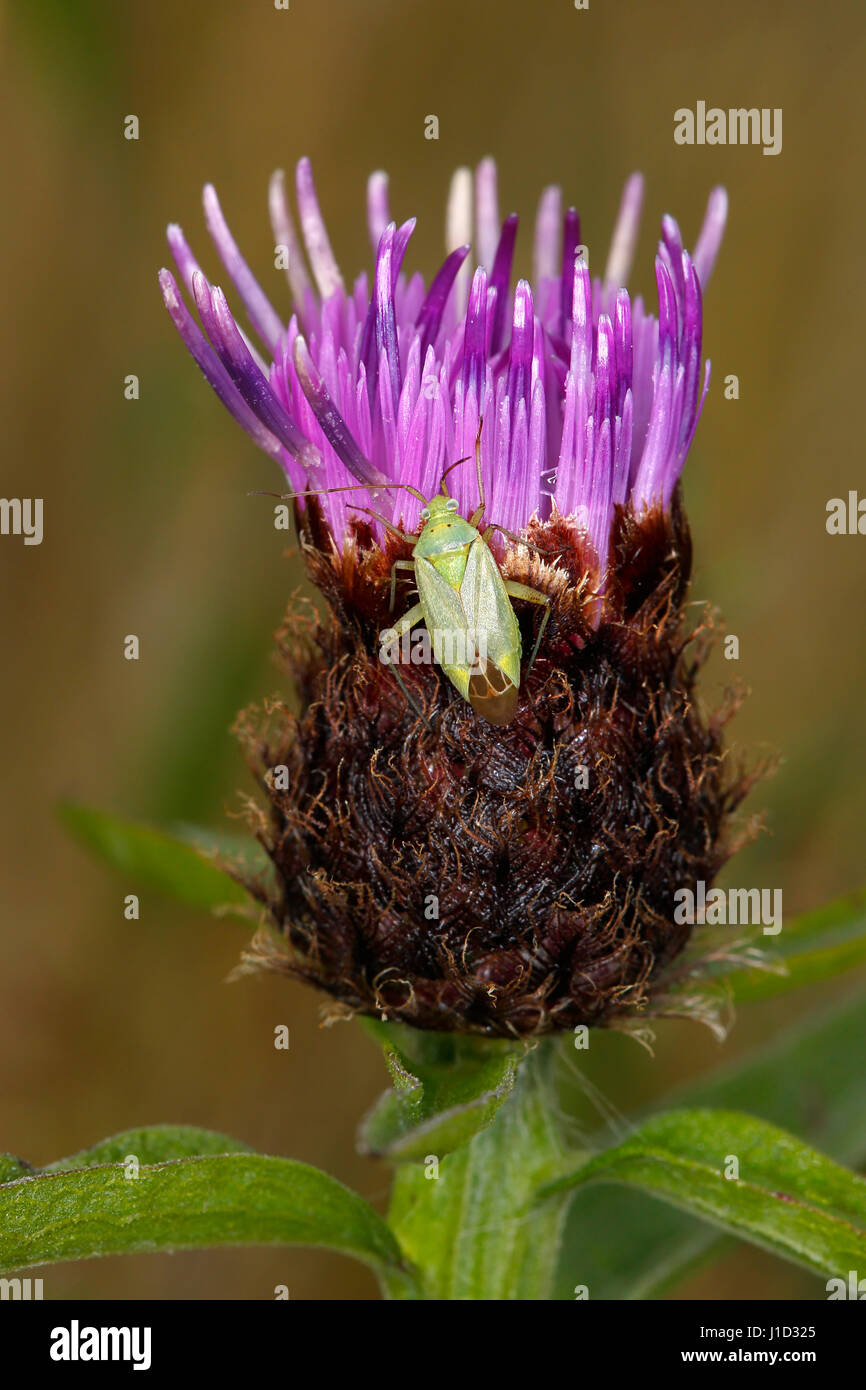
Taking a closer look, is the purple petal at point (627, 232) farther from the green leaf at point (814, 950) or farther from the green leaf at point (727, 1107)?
the green leaf at point (727, 1107)

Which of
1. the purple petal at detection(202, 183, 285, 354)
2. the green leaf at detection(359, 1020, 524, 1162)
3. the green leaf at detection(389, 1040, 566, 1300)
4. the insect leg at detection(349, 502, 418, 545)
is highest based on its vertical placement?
the purple petal at detection(202, 183, 285, 354)

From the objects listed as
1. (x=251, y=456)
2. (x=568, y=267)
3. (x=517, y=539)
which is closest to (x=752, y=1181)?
(x=517, y=539)

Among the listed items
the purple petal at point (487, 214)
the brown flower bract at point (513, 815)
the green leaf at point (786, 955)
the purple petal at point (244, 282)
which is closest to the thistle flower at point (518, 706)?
the brown flower bract at point (513, 815)

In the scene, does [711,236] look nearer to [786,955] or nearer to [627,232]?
[627,232]

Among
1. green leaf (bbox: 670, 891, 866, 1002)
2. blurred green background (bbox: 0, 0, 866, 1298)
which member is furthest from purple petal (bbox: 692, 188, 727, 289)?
green leaf (bbox: 670, 891, 866, 1002)

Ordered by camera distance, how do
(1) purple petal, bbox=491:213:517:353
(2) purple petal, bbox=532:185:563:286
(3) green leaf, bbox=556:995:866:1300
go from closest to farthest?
(1) purple petal, bbox=491:213:517:353, (3) green leaf, bbox=556:995:866:1300, (2) purple petal, bbox=532:185:563:286

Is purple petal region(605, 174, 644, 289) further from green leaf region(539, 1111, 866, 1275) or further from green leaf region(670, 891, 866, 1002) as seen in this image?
green leaf region(539, 1111, 866, 1275)

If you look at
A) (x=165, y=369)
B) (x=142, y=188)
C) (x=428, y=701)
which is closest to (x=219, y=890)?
(x=428, y=701)
